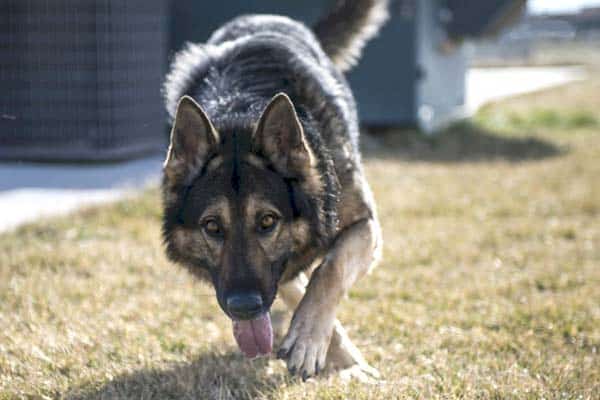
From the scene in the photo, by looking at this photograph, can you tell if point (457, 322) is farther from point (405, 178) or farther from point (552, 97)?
point (552, 97)

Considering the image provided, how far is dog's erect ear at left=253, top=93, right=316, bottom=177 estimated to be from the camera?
3406 mm

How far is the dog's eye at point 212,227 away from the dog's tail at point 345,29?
3.02 m

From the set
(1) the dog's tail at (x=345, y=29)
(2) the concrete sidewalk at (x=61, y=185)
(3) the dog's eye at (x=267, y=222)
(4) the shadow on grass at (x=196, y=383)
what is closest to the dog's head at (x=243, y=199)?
(3) the dog's eye at (x=267, y=222)

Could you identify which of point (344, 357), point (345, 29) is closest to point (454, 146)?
point (345, 29)

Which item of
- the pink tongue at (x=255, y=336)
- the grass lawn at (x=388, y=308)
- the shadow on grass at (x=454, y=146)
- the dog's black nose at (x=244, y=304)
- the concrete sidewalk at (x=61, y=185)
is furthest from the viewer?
the shadow on grass at (x=454, y=146)

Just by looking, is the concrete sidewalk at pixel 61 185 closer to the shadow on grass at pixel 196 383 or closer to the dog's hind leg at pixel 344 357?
the shadow on grass at pixel 196 383

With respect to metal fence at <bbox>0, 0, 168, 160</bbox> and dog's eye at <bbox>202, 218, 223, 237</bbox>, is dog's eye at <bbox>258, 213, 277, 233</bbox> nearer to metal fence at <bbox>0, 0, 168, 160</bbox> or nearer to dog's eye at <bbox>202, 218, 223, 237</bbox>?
dog's eye at <bbox>202, 218, 223, 237</bbox>

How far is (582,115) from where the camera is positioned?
14.9 meters

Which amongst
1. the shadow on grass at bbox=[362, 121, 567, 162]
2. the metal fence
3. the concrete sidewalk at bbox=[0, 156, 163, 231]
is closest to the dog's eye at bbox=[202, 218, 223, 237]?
the concrete sidewalk at bbox=[0, 156, 163, 231]

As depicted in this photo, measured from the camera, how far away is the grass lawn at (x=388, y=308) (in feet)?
11.6

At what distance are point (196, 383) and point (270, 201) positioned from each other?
0.86 metres

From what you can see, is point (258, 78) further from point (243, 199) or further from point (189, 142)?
point (243, 199)

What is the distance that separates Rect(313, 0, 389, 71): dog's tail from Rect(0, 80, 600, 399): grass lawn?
146cm

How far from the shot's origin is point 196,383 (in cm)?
356
